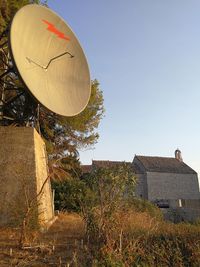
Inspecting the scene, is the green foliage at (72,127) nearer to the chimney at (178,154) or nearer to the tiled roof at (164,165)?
the tiled roof at (164,165)

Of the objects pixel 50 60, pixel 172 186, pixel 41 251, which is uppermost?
pixel 50 60

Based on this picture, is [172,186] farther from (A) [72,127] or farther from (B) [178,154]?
(A) [72,127]

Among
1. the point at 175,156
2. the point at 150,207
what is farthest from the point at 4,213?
the point at 175,156

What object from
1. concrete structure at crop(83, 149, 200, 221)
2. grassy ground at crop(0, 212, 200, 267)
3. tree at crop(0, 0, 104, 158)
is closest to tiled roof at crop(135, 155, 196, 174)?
concrete structure at crop(83, 149, 200, 221)

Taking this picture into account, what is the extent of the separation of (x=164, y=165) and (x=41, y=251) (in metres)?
46.9

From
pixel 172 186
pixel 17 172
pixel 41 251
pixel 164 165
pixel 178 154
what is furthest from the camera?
pixel 178 154

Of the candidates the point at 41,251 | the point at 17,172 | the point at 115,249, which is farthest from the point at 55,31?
the point at 115,249

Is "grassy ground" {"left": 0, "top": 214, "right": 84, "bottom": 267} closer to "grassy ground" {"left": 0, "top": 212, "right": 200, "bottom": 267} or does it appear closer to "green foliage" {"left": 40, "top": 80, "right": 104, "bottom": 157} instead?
"grassy ground" {"left": 0, "top": 212, "right": 200, "bottom": 267}

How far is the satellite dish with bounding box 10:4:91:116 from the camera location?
11070mm

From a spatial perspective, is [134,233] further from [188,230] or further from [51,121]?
[51,121]

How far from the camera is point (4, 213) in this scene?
40.0 ft

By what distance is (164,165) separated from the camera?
54.5 metres

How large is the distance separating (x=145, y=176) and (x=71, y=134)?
97.5 feet

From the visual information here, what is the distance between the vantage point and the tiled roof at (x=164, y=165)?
172 feet
